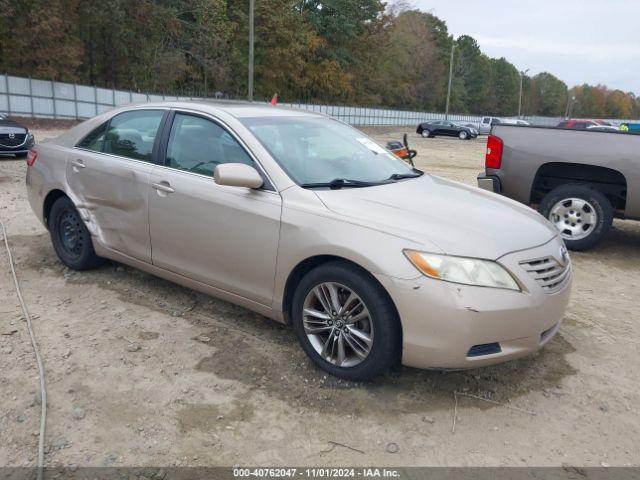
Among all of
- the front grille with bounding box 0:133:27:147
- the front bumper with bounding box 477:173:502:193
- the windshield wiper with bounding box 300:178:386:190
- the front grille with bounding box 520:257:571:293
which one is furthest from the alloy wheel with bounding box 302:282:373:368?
the front grille with bounding box 0:133:27:147

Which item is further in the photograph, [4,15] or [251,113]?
[4,15]

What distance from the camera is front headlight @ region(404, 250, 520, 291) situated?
9.71 feet

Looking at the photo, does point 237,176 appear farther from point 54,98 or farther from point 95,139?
point 54,98

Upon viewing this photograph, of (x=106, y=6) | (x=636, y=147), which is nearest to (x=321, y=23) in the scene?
(x=106, y=6)

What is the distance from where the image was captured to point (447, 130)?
41094mm

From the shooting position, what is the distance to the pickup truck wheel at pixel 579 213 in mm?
6426

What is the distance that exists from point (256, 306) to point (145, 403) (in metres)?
0.93

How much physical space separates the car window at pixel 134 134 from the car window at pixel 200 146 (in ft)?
0.76

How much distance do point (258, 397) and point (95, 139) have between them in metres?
2.85

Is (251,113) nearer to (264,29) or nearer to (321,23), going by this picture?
(264,29)

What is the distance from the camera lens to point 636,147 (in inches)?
245

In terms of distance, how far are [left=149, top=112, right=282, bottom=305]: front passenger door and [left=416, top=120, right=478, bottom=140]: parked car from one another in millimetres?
38873

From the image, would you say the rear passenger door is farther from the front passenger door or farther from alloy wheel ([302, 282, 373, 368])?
alloy wheel ([302, 282, 373, 368])

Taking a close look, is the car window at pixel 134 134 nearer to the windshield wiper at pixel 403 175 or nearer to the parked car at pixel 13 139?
the windshield wiper at pixel 403 175
